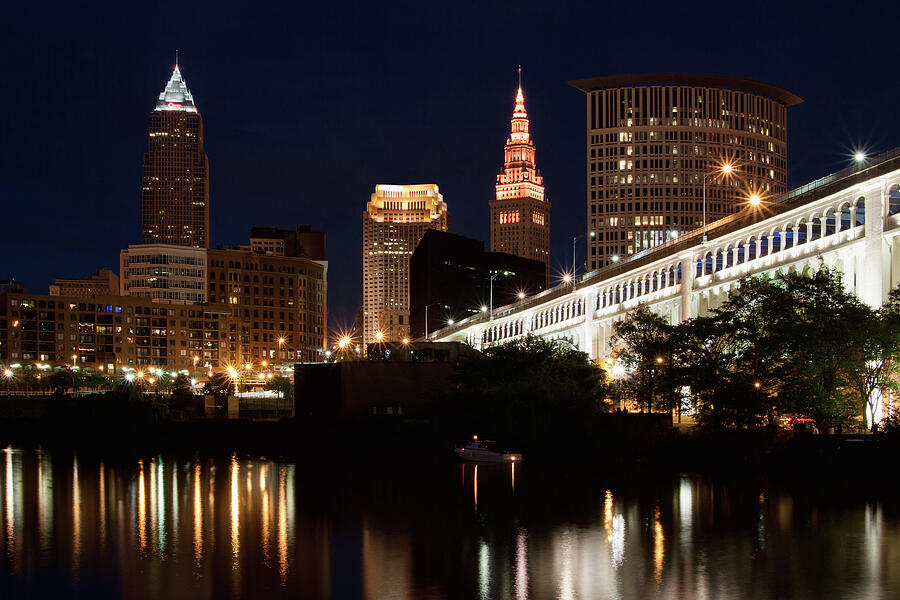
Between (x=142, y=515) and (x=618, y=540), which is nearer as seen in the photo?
(x=618, y=540)

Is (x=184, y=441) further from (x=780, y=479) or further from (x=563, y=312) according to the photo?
(x=780, y=479)

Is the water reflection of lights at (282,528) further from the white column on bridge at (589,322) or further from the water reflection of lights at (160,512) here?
the white column on bridge at (589,322)

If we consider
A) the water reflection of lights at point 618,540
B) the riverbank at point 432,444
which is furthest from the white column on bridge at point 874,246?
the water reflection of lights at point 618,540

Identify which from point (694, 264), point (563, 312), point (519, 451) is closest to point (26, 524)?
point (519, 451)

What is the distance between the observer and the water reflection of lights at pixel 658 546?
132 feet

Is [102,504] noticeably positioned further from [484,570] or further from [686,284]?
[686,284]

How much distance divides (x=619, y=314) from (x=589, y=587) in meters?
92.9

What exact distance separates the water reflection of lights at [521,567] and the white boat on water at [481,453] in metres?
33.0

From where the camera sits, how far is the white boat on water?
83.1 m

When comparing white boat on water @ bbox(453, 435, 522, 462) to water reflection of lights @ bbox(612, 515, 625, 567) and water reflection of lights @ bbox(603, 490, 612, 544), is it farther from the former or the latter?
water reflection of lights @ bbox(612, 515, 625, 567)

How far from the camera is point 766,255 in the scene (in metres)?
91.8

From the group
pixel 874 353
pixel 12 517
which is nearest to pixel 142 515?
pixel 12 517

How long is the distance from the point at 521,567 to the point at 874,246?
45.6m

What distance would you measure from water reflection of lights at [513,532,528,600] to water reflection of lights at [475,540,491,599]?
1.08 m
